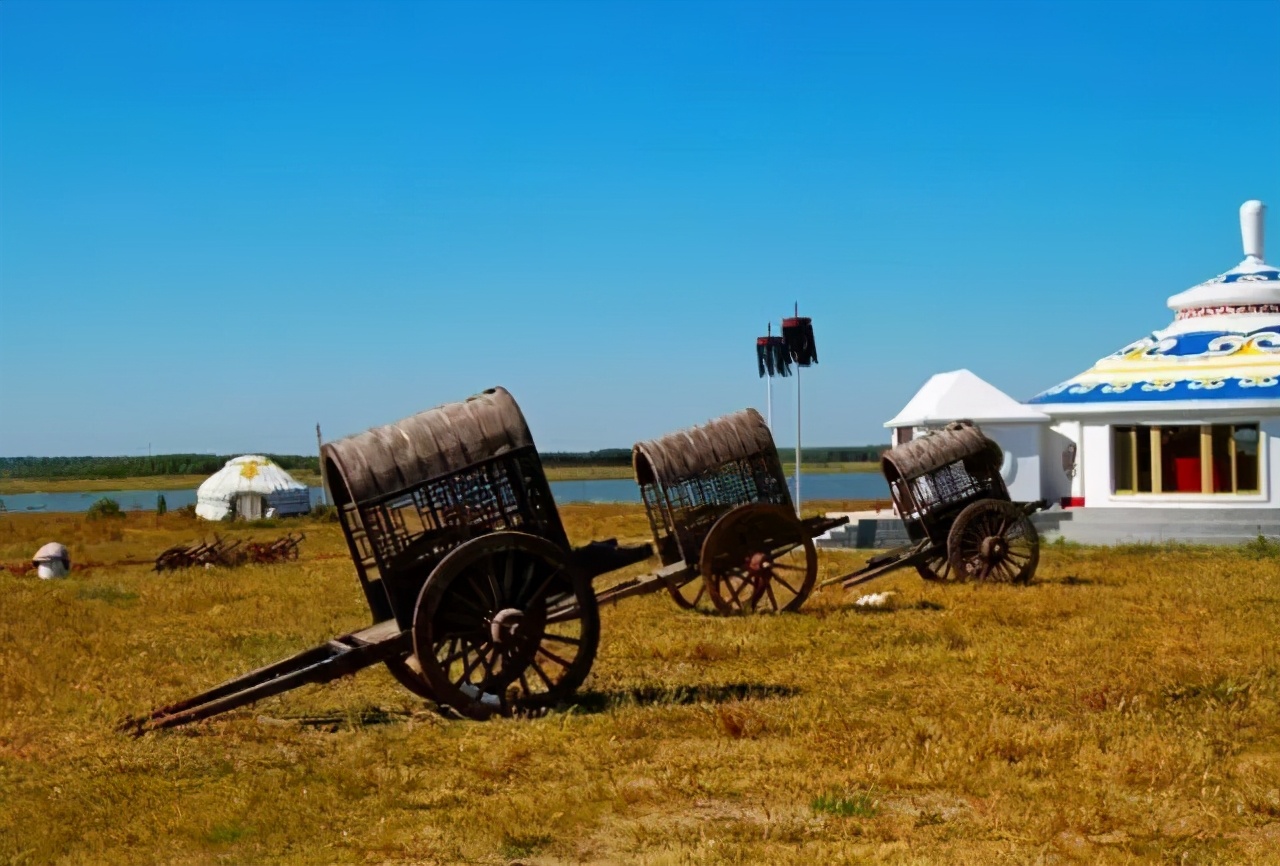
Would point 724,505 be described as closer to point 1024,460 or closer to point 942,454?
point 942,454

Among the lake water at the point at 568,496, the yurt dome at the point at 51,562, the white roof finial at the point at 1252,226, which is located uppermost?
the white roof finial at the point at 1252,226

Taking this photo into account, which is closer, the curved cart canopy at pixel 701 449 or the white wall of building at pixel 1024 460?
the curved cart canopy at pixel 701 449

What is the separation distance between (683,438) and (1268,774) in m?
7.56

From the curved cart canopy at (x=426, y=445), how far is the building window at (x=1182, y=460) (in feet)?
61.7

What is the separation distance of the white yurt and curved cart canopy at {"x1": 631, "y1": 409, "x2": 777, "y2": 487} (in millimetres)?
36856

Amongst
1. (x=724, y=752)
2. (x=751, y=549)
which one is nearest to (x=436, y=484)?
(x=724, y=752)

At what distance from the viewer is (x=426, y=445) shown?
28.9 ft

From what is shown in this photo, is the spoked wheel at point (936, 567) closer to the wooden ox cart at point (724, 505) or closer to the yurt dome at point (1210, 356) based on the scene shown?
the wooden ox cart at point (724, 505)

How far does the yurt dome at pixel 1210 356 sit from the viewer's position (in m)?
24.1

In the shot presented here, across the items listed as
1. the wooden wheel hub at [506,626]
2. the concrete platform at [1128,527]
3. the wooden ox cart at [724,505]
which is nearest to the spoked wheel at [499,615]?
the wooden wheel hub at [506,626]

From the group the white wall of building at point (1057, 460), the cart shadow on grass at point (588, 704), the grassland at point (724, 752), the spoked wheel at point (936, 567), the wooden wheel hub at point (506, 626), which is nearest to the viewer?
the grassland at point (724, 752)

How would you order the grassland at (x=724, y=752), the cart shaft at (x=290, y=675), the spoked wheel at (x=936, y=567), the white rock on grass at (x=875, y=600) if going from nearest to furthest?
the grassland at (x=724, y=752)
the cart shaft at (x=290, y=675)
the white rock on grass at (x=875, y=600)
the spoked wheel at (x=936, y=567)

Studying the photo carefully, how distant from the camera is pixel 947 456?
16641 millimetres

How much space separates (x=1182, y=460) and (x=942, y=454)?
1033cm
